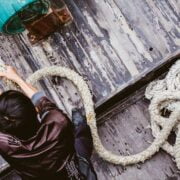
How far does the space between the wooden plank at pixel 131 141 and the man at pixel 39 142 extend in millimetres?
324

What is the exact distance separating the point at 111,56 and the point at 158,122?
0.57 m

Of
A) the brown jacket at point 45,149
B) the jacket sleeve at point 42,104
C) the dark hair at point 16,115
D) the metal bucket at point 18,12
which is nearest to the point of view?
the dark hair at point 16,115

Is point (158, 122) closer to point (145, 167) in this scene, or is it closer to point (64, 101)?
point (145, 167)

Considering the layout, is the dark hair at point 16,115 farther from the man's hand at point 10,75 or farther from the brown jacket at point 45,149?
the man's hand at point 10,75

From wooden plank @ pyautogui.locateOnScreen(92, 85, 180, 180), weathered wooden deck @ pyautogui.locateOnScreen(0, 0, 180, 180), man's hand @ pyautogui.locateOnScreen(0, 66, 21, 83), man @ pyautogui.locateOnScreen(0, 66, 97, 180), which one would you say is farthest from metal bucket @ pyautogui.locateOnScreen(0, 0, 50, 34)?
wooden plank @ pyautogui.locateOnScreen(92, 85, 180, 180)

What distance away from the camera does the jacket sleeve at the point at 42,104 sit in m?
2.45

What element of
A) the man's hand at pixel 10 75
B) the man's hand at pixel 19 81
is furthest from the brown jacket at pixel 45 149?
the man's hand at pixel 10 75

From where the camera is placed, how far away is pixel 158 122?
9.00 feet

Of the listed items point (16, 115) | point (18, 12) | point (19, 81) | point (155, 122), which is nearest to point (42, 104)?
point (19, 81)

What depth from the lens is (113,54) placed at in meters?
2.94

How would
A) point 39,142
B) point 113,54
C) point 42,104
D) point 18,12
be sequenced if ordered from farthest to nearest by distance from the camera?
point 113,54 → point 18,12 → point 42,104 → point 39,142

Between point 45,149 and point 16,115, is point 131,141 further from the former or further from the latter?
point 16,115

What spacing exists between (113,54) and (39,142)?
38.1 inches

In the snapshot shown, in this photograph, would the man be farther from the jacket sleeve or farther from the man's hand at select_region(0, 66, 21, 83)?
the man's hand at select_region(0, 66, 21, 83)
